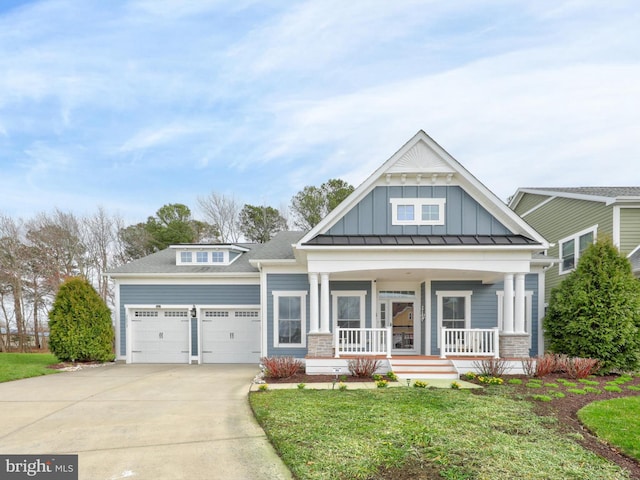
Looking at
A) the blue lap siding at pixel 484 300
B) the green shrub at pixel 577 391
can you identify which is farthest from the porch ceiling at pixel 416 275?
the green shrub at pixel 577 391

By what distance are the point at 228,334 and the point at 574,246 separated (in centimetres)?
1316

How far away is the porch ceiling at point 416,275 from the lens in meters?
11.2

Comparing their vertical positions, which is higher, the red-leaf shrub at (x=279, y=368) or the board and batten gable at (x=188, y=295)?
the board and batten gable at (x=188, y=295)

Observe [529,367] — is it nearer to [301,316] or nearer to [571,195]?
[301,316]

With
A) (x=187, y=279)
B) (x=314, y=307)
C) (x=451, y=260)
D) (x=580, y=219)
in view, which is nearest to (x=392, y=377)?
(x=314, y=307)

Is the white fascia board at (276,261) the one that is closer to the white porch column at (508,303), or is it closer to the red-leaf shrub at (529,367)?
the white porch column at (508,303)

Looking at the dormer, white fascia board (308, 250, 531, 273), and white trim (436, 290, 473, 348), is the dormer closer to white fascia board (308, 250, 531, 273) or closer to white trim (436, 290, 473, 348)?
white fascia board (308, 250, 531, 273)

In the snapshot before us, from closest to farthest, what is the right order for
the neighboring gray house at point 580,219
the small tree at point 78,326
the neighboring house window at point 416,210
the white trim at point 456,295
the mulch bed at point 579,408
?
the mulch bed at point 579,408 → the neighboring house window at point 416,210 → the neighboring gray house at point 580,219 → the white trim at point 456,295 → the small tree at point 78,326

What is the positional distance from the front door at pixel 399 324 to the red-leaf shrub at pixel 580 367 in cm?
448

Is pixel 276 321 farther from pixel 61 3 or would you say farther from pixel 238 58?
pixel 61 3

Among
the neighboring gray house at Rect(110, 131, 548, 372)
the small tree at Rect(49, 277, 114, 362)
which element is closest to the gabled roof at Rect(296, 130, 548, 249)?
the neighboring gray house at Rect(110, 131, 548, 372)

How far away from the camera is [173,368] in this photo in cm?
1291

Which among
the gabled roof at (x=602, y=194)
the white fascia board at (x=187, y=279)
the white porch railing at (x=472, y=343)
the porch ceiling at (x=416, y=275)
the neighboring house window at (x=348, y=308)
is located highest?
the gabled roof at (x=602, y=194)

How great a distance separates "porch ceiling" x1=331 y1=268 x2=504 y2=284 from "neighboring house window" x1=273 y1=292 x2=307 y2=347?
4.96 ft
